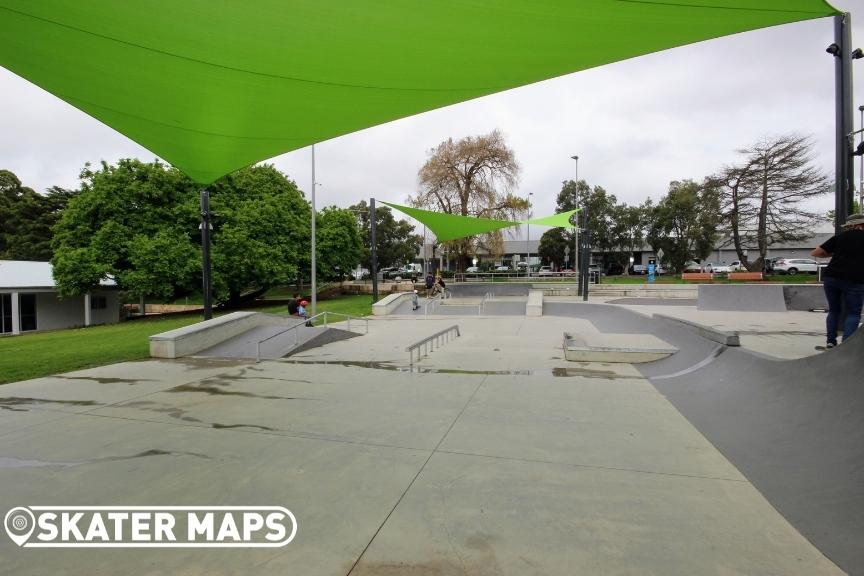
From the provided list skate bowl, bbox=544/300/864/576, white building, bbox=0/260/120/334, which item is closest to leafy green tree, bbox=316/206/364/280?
white building, bbox=0/260/120/334

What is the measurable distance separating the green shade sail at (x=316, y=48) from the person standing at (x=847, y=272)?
8.78ft

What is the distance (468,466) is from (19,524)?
334 cm

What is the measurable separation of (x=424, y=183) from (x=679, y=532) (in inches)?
1435

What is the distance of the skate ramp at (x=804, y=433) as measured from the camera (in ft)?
8.97

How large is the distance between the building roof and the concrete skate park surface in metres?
24.6

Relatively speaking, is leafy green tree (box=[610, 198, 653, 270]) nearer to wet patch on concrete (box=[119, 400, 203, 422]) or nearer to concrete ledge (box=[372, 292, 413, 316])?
concrete ledge (box=[372, 292, 413, 316])

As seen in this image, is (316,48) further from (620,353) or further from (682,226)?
(682,226)

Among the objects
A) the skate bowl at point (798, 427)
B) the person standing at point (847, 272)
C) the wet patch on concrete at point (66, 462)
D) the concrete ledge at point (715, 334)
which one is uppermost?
the person standing at point (847, 272)

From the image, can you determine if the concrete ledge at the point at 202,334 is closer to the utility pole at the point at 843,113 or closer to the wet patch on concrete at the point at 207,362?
the wet patch on concrete at the point at 207,362

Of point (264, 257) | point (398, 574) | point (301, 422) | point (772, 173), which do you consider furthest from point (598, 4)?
point (772, 173)

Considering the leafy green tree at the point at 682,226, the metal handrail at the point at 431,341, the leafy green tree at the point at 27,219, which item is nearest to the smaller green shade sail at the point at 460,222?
the metal handrail at the point at 431,341

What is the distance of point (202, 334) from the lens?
11328 mm

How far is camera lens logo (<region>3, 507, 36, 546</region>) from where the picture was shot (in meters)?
2.86

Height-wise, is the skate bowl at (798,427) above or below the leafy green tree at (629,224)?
below
